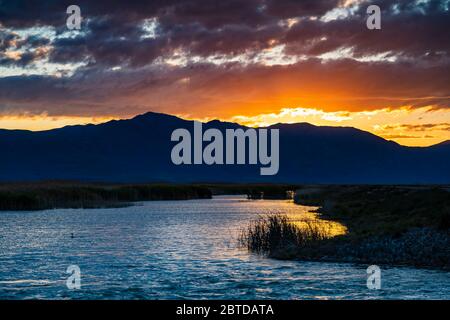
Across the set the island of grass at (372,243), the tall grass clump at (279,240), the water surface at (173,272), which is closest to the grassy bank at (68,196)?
the water surface at (173,272)

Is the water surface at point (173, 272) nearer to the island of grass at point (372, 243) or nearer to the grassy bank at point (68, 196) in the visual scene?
the island of grass at point (372, 243)

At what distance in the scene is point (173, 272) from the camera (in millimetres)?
31984

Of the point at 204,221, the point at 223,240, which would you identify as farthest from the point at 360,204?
the point at 223,240

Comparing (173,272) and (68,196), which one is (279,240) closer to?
(173,272)

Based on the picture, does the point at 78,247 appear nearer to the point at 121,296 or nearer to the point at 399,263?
the point at 121,296

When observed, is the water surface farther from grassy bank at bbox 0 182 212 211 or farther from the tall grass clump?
grassy bank at bbox 0 182 212 211

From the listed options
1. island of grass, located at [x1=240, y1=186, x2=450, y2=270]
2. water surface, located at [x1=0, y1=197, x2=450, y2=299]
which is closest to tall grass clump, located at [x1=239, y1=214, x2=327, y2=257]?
island of grass, located at [x1=240, y1=186, x2=450, y2=270]

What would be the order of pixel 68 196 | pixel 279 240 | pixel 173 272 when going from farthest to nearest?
pixel 68 196 → pixel 279 240 → pixel 173 272

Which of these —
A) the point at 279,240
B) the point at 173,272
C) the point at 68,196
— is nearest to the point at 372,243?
the point at 279,240

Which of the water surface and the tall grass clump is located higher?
the tall grass clump

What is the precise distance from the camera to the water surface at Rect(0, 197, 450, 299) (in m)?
26.2

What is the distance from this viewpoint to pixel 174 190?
122875 millimetres

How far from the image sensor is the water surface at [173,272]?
26250 mm
